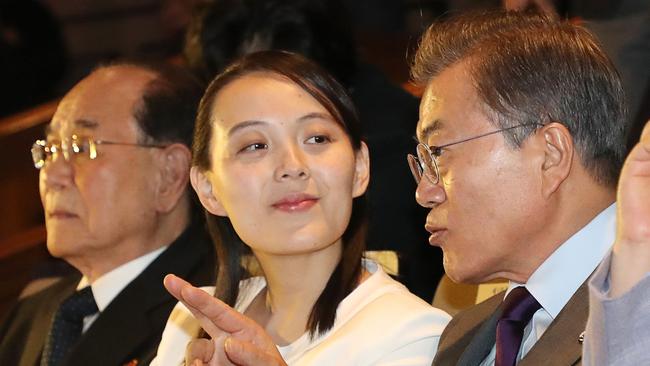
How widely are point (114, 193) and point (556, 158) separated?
58.9 inches

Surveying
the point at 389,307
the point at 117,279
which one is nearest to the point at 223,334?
the point at 389,307

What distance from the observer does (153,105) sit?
3.49 m

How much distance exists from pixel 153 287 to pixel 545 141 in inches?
53.1

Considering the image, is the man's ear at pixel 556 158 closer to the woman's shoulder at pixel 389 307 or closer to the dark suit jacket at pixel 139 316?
the woman's shoulder at pixel 389 307

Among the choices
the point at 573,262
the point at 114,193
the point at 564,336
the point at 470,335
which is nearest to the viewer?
the point at 564,336

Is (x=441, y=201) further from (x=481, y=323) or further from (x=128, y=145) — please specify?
(x=128, y=145)

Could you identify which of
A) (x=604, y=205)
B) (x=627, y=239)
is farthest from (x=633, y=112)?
(x=627, y=239)

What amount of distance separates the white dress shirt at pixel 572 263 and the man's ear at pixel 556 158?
10 centimetres

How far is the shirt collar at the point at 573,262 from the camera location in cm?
227

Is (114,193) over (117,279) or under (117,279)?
over

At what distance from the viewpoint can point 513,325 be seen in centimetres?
232

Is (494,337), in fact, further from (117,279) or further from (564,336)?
(117,279)

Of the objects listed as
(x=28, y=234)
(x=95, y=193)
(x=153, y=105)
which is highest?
(x=153, y=105)

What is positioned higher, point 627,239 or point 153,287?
point 627,239
